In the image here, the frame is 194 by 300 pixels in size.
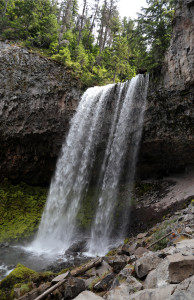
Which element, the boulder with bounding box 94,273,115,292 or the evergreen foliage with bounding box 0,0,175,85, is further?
the evergreen foliage with bounding box 0,0,175,85

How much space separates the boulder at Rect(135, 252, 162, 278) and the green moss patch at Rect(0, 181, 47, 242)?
1050cm

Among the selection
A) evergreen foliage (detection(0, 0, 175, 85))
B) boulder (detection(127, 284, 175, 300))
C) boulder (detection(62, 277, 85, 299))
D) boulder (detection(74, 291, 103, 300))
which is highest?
evergreen foliage (detection(0, 0, 175, 85))

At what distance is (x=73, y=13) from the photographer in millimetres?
31906

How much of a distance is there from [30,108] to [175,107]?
983cm

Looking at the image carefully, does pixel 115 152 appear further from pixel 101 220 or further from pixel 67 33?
pixel 67 33

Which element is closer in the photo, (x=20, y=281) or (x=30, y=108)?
(x=20, y=281)

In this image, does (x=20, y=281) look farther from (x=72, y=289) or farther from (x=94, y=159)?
(x=94, y=159)

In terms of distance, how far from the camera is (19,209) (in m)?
14.0

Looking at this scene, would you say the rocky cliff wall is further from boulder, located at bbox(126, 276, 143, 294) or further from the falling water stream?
boulder, located at bbox(126, 276, 143, 294)

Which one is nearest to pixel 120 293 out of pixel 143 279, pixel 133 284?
pixel 133 284

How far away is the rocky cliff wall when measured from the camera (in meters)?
13.5

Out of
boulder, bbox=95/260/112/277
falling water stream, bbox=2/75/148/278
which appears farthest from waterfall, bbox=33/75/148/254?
boulder, bbox=95/260/112/277

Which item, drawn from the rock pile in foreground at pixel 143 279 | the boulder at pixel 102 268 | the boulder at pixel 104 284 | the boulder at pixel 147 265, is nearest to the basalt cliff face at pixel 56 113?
the rock pile in foreground at pixel 143 279

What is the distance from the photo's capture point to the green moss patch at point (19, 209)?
40.0 ft
